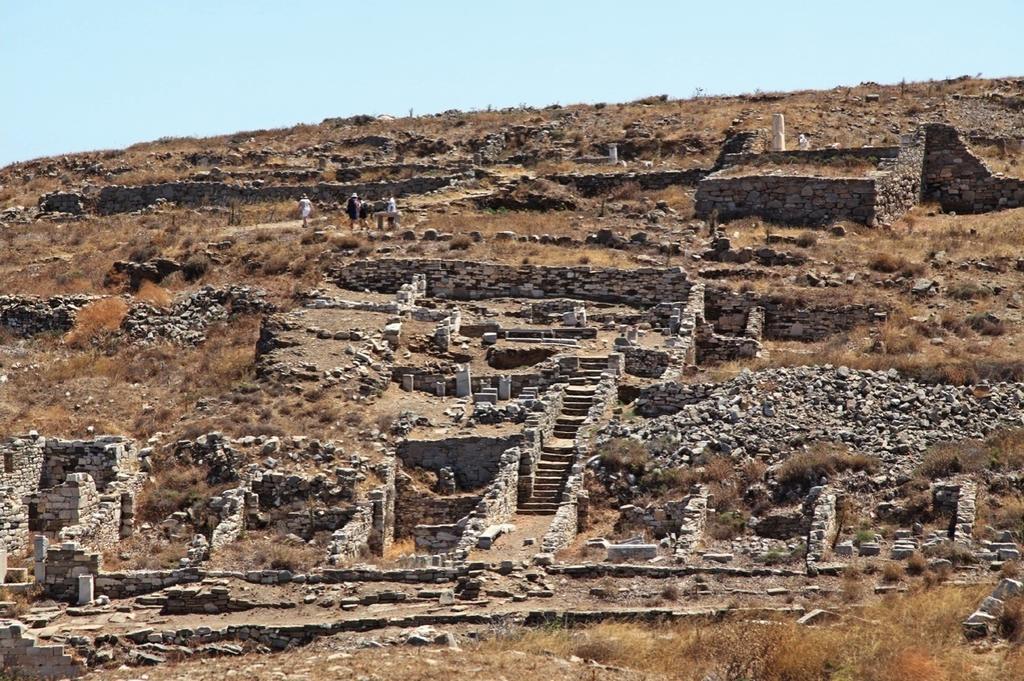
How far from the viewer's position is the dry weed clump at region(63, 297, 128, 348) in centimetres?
4740

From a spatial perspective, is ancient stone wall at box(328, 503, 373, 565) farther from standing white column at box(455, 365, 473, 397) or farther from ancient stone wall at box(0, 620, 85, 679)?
ancient stone wall at box(0, 620, 85, 679)

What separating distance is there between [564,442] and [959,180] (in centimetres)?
2061

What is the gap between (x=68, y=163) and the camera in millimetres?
75875

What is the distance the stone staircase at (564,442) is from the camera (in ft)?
121

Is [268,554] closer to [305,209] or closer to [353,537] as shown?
[353,537]

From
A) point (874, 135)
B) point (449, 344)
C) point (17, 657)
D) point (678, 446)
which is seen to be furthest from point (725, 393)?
point (874, 135)

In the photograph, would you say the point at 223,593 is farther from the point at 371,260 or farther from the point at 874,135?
the point at 874,135

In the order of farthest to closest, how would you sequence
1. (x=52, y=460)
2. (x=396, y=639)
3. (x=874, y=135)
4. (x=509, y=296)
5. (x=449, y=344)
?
1. (x=874, y=135)
2. (x=509, y=296)
3. (x=449, y=344)
4. (x=52, y=460)
5. (x=396, y=639)

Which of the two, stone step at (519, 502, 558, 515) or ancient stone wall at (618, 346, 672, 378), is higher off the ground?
ancient stone wall at (618, 346, 672, 378)

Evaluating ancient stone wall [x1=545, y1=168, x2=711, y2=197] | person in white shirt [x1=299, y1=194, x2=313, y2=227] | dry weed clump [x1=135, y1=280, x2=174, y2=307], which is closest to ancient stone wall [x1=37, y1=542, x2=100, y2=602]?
dry weed clump [x1=135, y1=280, x2=174, y2=307]

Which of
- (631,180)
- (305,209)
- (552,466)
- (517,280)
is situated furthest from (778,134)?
(552,466)

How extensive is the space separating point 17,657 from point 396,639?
4.94 m

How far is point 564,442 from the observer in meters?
38.5

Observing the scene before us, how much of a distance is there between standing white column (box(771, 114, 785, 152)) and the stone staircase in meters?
17.7
